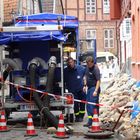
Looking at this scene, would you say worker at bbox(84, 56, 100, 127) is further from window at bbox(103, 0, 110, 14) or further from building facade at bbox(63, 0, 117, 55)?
window at bbox(103, 0, 110, 14)

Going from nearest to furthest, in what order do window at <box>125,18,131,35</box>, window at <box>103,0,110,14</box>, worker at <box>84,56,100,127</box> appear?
worker at <box>84,56,100,127</box>, window at <box>125,18,131,35</box>, window at <box>103,0,110,14</box>

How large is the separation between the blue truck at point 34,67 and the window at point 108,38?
157 ft

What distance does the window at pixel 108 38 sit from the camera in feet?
205

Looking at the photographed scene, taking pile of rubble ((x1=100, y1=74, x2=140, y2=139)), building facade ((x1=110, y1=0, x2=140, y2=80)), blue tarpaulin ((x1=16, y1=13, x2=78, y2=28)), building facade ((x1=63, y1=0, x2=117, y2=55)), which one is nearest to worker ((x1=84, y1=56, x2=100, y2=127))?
pile of rubble ((x1=100, y1=74, x2=140, y2=139))

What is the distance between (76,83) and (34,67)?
5.38ft

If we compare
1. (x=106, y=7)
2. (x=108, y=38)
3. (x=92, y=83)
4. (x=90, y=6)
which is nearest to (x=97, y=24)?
(x=108, y=38)

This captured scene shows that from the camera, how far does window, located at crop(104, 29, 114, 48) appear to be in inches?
2457

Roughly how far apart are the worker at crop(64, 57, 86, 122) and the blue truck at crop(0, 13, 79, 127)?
16.0 inches

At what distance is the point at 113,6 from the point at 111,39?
22.3m

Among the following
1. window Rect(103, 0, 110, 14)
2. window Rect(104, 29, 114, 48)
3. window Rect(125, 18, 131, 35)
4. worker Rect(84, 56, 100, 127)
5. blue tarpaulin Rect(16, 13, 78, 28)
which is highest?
window Rect(103, 0, 110, 14)

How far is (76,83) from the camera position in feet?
48.6

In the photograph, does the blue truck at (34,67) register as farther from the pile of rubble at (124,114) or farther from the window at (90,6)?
the window at (90,6)

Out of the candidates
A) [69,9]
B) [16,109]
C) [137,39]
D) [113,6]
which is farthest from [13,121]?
[69,9]

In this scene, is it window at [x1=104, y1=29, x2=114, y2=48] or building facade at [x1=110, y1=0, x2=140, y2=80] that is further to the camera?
window at [x1=104, y1=29, x2=114, y2=48]
